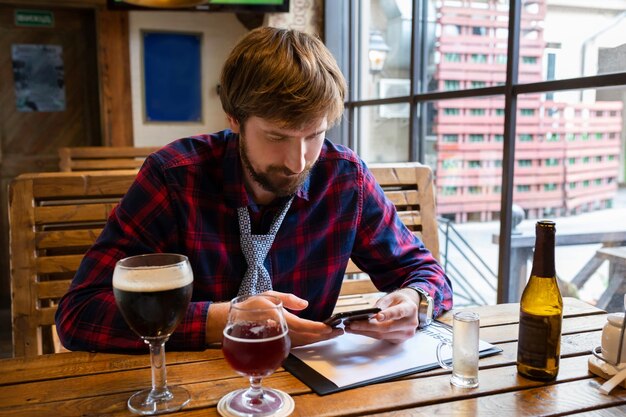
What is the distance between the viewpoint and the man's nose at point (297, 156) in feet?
3.94

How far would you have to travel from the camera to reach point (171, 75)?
4062mm

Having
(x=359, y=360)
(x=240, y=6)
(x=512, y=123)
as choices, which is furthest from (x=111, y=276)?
(x=240, y=6)

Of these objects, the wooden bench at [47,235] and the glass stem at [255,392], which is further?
the wooden bench at [47,235]

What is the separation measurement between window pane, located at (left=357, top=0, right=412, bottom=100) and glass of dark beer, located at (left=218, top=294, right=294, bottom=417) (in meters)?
2.46

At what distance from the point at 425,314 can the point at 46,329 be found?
1063 mm

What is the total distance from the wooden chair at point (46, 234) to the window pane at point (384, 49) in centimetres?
194

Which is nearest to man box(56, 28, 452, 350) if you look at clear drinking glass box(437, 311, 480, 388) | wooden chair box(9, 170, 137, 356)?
clear drinking glass box(437, 311, 480, 388)

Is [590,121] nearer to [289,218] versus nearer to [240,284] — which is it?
[289,218]

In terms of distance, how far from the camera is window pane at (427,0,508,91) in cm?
237

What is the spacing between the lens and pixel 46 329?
156 cm

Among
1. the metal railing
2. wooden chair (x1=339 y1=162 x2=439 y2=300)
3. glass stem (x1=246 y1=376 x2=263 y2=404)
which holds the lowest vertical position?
the metal railing

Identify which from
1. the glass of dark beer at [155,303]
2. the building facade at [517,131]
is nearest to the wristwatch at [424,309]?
the glass of dark beer at [155,303]

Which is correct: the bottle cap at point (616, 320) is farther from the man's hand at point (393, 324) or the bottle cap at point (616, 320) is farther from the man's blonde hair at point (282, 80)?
the man's blonde hair at point (282, 80)

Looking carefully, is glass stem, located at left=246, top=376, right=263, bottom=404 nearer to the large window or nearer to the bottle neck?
the bottle neck
